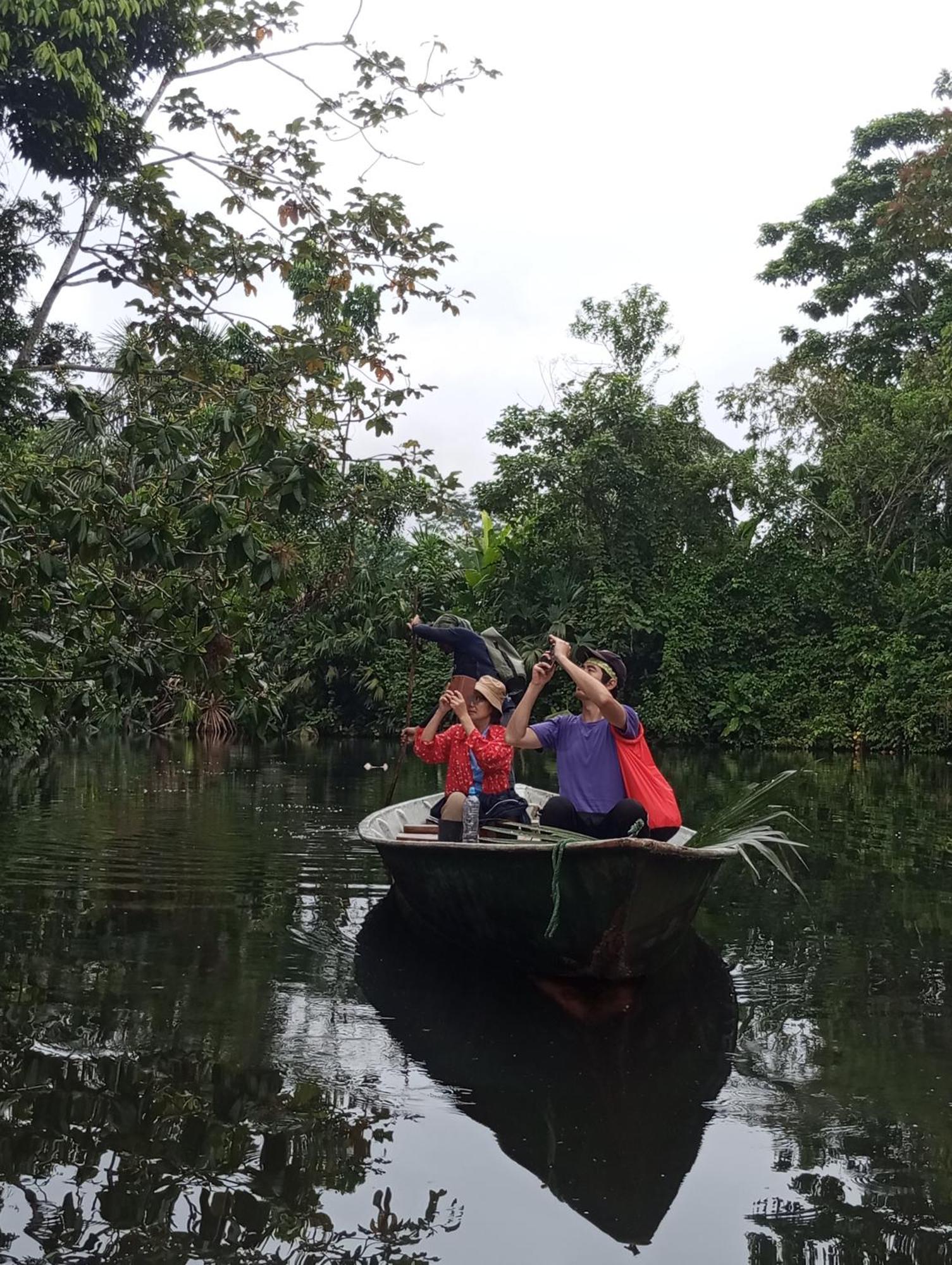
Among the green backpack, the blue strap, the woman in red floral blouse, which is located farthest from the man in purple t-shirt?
the green backpack

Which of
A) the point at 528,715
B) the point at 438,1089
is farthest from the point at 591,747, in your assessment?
the point at 438,1089

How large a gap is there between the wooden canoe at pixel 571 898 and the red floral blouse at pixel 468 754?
0.55 m

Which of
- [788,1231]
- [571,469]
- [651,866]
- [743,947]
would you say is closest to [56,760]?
[571,469]

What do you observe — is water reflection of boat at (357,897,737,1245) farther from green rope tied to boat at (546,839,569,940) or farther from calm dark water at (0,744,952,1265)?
green rope tied to boat at (546,839,569,940)

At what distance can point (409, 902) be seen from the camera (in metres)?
5.91

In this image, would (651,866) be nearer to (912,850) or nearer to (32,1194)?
(32,1194)

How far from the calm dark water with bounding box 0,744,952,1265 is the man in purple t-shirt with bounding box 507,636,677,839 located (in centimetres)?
68

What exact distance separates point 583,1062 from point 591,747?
1660 millimetres

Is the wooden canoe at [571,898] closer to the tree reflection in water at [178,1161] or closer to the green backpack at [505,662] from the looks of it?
the tree reflection in water at [178,1161]

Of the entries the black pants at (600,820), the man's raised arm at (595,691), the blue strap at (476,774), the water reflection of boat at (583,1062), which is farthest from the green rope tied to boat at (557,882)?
the blue strap at (476,774)

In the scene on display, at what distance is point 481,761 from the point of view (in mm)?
5699

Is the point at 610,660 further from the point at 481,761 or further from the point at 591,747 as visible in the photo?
the point at 481,761

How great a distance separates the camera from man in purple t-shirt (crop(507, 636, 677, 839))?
523 centimetres

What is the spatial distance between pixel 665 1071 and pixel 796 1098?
1.39 ft
